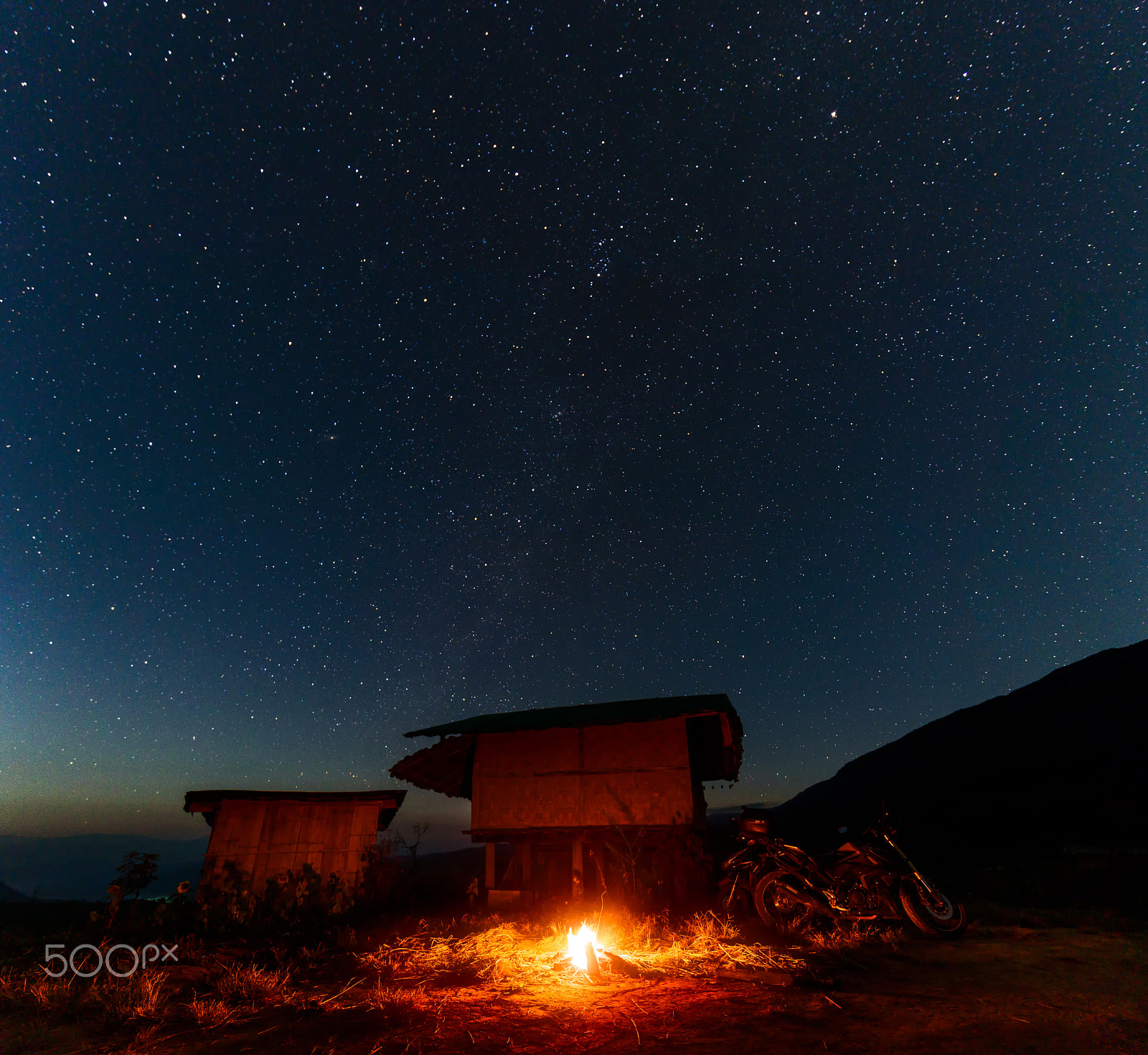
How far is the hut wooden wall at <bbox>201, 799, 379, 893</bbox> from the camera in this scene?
13453 millimetres

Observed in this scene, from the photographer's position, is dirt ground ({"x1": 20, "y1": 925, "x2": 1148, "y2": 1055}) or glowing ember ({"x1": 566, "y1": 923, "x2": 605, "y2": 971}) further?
glowing ember ({"x1": 566, "y1": 923, "x2": 605, "y2": 971})

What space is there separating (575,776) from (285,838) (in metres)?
7.27

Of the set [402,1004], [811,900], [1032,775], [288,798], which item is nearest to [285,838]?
[288,798]

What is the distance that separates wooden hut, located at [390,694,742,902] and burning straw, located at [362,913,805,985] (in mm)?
4756

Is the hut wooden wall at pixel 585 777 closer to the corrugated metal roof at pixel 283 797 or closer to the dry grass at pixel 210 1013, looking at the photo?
the corrugated metal roof at pixel 283 797

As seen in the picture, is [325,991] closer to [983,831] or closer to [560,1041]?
[560,1041]

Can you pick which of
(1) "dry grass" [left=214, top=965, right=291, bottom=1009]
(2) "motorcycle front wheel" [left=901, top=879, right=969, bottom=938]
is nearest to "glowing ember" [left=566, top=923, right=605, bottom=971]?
(1) "dry grass" [left=214, top=965, right=291, bottom=1009]

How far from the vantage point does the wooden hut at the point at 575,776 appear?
1445 centimetres

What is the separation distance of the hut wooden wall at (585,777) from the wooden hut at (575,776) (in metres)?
0.02

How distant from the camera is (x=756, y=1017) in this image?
15.7ft

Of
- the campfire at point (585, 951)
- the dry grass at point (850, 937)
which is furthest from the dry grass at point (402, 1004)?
the dry grass at point (850, 937)

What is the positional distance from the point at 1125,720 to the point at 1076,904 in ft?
161

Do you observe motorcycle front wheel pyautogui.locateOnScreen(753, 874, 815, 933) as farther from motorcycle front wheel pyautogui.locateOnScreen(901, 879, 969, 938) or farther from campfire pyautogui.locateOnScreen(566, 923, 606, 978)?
campfire pyautogui.locateOnScreen(566, 923, 606, 978)

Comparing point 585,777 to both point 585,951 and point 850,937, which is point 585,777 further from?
point 585,951
